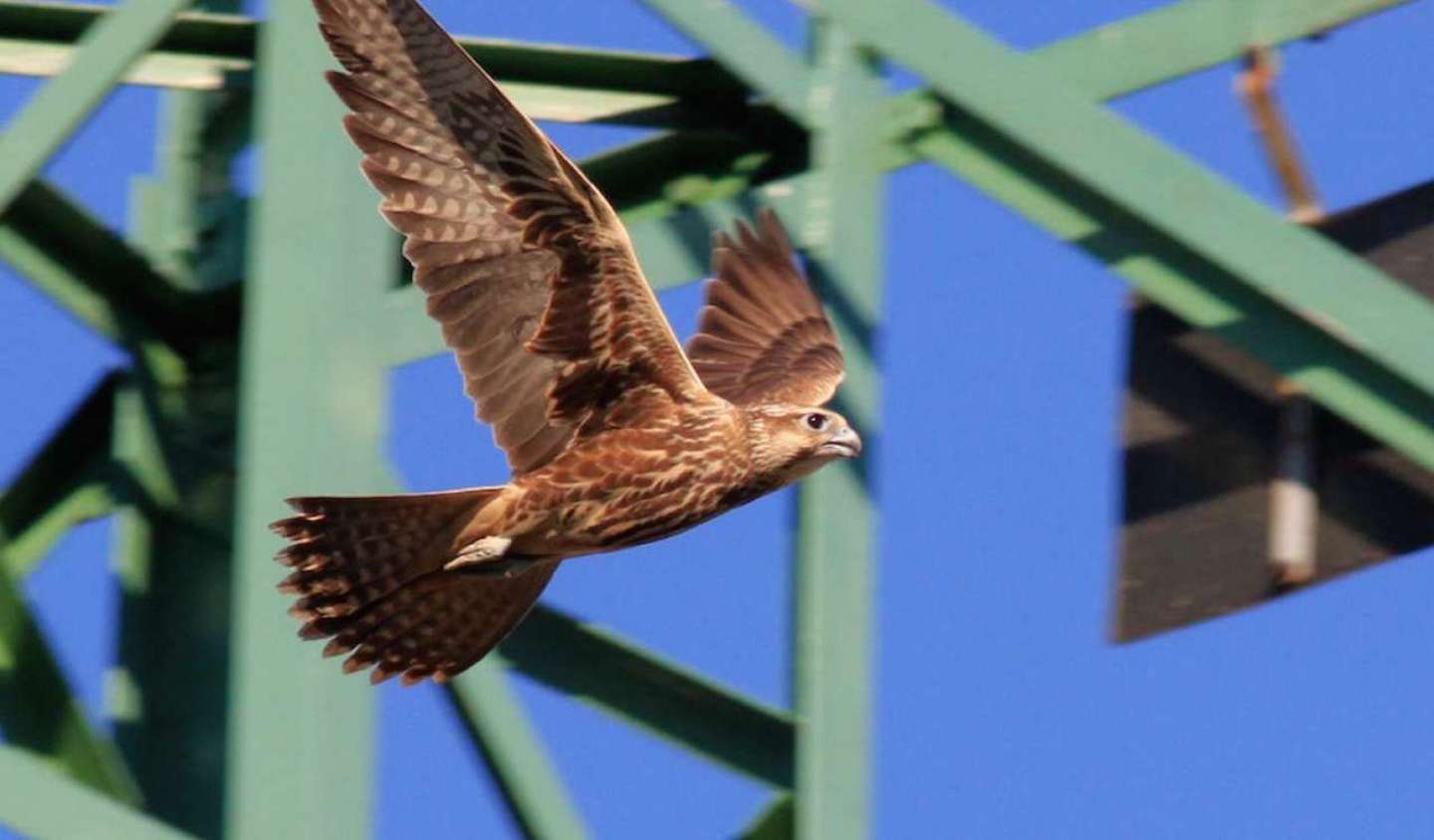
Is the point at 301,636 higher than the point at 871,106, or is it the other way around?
the point at 871,106

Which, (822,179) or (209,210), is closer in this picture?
(822,179)

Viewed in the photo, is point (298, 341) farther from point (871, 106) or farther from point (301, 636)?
point (871, 106)

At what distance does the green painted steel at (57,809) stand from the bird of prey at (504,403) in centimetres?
54

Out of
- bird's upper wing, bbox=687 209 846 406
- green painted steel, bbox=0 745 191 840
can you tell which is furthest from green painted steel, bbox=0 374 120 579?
green painted steel, bbox=0 745 191 840

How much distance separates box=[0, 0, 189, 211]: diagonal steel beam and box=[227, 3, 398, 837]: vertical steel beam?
0.24 metres

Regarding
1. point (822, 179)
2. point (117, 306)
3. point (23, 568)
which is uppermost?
point (822, 179)

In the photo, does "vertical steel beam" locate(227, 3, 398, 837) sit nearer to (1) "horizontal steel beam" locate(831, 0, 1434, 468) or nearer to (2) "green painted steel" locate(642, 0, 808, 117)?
(2) "green painted steel" locate(642, 0, 808, 117)

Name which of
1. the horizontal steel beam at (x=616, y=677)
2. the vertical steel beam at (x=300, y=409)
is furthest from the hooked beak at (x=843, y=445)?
the vertical steel beam at (x=300, y=409)

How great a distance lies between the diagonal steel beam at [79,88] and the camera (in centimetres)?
864

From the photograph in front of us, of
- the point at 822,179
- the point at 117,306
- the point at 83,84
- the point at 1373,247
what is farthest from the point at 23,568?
the point at 1373,247

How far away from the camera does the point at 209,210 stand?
9.75m

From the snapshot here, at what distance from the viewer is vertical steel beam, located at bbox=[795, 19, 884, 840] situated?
849 cm

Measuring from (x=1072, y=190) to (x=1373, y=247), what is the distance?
1.98ft

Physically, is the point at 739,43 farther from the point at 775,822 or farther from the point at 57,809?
the point at 57,809
